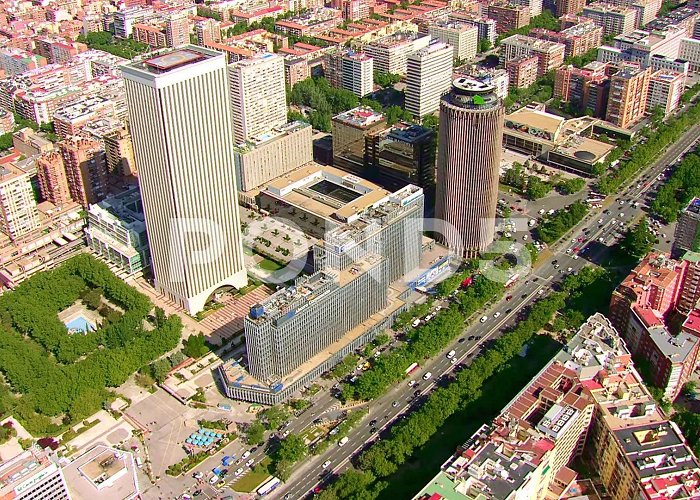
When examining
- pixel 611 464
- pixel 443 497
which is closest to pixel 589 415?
pixel 611 464

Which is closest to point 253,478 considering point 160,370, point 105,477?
point 105,477

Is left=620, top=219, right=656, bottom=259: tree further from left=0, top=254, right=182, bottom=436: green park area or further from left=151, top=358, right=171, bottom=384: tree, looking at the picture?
left=151, top=358, right=171, bottom=384: tree

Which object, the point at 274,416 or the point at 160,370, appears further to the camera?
the point at 160,370

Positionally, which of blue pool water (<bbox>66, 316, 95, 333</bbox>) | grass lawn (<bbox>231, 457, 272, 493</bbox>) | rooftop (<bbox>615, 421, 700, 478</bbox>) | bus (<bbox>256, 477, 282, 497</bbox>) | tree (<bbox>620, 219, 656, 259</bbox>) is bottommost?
grass lawn (<bbox>231, 457, 272, 493</bbox>)

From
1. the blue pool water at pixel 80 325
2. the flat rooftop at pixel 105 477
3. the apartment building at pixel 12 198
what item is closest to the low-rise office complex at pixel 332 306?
the flat rooftop at pixel 105 477

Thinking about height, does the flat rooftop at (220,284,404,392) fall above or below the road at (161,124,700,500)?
above

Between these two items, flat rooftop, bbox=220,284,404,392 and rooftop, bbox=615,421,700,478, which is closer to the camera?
rooftop, bbox=615,421,700,478

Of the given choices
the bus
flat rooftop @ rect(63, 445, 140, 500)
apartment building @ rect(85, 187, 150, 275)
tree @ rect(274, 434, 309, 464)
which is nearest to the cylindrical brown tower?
apartment building @ rect(85, 187, 150, 275)

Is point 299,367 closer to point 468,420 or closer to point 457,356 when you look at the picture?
point 457,356
